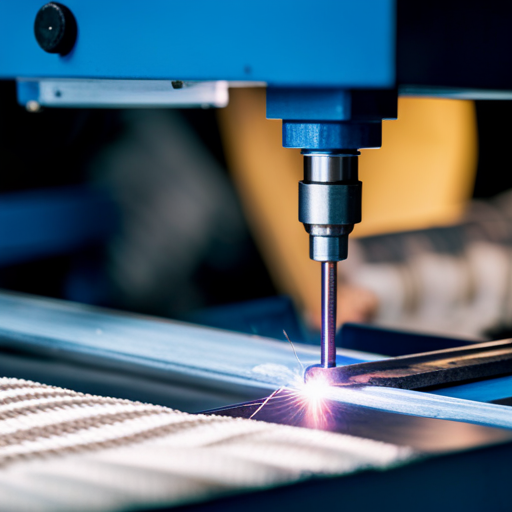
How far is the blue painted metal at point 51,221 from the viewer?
7.09 ft

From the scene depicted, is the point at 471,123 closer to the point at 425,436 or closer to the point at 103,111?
the point at 103,111

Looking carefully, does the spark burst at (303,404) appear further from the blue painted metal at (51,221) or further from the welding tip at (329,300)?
the blue painted metal at (51,221)

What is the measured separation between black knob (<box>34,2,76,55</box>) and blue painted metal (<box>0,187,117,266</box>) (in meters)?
1.53

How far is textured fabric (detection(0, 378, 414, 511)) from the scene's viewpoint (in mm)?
374

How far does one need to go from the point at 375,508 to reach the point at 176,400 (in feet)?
0.90

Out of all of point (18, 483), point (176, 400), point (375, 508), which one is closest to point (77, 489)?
point (18, 483)

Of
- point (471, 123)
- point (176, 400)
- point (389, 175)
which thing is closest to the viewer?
point (176, 400)

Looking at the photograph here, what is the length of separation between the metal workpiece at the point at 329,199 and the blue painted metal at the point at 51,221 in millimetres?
1677

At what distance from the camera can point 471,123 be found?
326 cm

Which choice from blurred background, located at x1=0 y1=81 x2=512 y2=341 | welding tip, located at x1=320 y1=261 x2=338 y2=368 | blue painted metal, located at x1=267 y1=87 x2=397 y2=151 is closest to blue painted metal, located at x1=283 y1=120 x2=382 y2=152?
blue painted metal, located at x1=267 y1=87 x2=397 y2=151

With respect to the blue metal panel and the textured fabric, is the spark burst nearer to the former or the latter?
the textured fabric

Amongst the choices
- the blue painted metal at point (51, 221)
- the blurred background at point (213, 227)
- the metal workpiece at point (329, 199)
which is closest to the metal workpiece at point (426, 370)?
the metal workpiece at point (329, 199)

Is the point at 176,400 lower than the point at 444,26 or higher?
lower

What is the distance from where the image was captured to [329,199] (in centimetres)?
58
